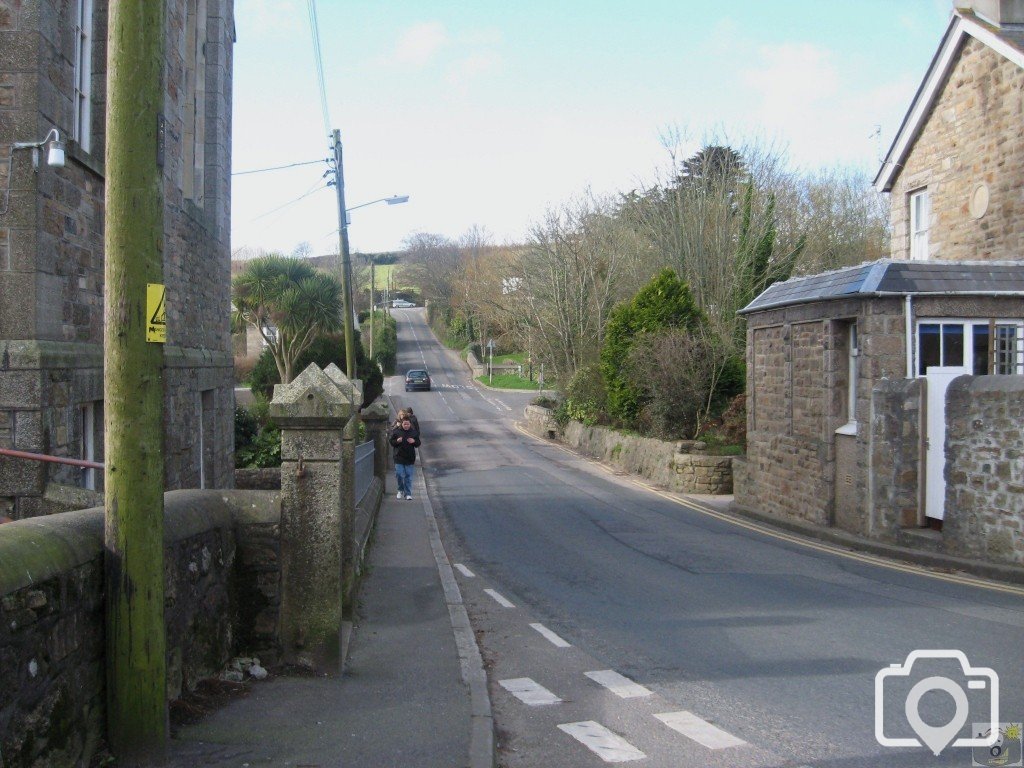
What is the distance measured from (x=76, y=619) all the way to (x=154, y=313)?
148 centimetres

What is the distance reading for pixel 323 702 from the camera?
5922 millimetres

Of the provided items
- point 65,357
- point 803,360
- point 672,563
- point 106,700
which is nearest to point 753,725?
point 106,700

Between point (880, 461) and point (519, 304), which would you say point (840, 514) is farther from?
point (519, 304)

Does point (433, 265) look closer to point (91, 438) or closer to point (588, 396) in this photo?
point (588, 396)

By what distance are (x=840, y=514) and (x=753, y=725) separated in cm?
1054

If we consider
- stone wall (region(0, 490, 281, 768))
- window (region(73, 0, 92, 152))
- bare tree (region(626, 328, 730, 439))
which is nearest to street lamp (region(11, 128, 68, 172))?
window (region(73, 0, 92, 152))

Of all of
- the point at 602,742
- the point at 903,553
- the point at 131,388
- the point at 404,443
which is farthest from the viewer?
the point at 404,443

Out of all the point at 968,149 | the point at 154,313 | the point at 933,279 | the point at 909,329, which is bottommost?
the point at 154,313

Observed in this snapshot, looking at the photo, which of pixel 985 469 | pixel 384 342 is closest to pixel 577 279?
pixel 985 469

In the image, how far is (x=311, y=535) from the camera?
6.66 m

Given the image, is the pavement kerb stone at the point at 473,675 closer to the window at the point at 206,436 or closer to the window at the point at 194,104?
the window at the point at 206,436

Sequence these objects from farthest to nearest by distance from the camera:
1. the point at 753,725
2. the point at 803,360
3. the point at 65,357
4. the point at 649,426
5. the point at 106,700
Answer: the point at 649,426, the point at 803,360, the point at 65,357, the point at 753,725, the point at 106,700

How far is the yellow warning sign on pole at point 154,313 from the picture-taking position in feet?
14.9

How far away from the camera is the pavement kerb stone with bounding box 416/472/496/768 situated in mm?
5117
